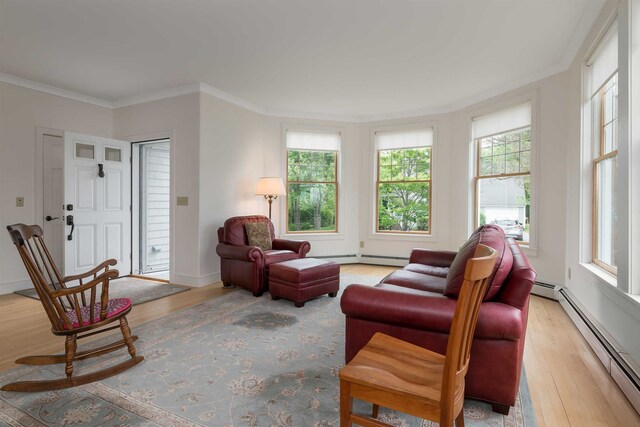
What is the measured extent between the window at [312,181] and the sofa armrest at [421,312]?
154 inches

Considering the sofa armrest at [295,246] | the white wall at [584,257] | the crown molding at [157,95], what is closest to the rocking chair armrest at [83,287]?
the sofa armrest at [295,246]

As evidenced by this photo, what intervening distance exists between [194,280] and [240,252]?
0.91 metres

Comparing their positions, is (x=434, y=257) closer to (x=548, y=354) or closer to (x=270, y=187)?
(x=548, y=354)

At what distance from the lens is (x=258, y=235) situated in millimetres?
4488

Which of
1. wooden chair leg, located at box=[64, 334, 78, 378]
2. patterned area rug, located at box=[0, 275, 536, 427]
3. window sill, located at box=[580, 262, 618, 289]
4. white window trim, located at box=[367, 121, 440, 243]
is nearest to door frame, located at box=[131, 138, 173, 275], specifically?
patterned area rug, located at box=[0, 275, 536, 427]

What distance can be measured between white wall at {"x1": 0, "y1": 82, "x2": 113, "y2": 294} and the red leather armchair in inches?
97.3

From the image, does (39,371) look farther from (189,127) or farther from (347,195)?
(347,195)

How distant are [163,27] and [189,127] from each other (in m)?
1.51

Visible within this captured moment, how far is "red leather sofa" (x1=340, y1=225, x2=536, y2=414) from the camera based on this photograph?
1.66 metres

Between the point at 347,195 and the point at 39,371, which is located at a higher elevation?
the point at 347,195

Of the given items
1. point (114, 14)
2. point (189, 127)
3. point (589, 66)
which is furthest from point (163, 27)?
point (589, 66)

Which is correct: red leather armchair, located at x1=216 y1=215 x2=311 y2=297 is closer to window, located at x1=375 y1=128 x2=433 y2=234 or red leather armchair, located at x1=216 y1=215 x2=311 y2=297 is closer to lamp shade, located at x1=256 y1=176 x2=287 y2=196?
lamp shade, located at x1=256 y1=176 x2=287 y2=196

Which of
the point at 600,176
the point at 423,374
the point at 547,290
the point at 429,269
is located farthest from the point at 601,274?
the point at 423,374

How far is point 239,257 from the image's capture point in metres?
4.02
